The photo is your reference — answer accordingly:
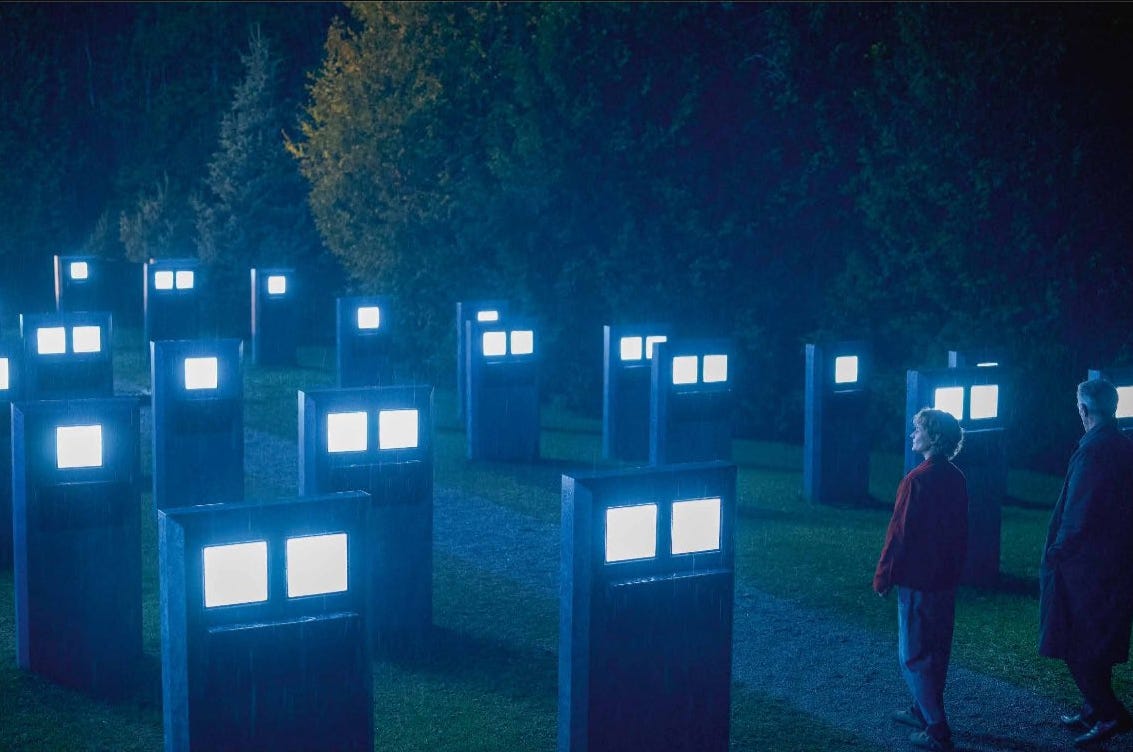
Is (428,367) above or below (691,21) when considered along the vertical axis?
below

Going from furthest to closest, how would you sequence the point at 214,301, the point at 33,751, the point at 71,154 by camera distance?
the point at 71,154, the point at 214,301, the point at 33,751

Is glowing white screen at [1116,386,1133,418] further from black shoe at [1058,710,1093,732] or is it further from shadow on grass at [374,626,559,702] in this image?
shadow on grass at [374,626,559,702]

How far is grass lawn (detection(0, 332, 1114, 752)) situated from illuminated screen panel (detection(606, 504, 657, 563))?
165cm

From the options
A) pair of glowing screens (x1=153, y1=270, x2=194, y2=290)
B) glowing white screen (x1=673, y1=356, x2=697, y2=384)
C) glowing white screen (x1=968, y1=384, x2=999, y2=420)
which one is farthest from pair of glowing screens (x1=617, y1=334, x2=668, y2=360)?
pair of glowing screens (x1=153, y1=270, x2=194, y2=290)

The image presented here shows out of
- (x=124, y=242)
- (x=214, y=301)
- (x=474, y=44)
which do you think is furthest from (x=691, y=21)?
(x=124, y=242)

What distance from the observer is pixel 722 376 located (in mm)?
16531

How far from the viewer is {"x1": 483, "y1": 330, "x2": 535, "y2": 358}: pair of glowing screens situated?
18.0 meters

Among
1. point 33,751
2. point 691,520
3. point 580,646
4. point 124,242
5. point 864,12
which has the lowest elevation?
point 33,751

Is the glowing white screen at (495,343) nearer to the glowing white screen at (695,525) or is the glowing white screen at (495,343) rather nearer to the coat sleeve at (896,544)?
the coat sleeve at (896,544)

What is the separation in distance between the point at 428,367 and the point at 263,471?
10.7 m

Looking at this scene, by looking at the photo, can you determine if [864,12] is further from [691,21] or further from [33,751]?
[33,751]

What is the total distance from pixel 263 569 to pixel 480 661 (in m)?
3.58

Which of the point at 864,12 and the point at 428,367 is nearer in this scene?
the point at 864,12

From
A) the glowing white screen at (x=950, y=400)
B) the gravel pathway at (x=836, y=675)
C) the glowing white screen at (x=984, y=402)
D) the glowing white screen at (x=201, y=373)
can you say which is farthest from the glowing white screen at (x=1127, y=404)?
the glowing white screen at (x=201, y=373)
